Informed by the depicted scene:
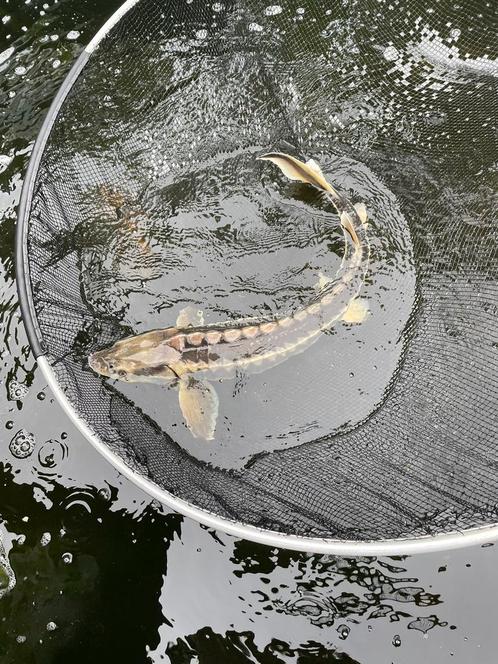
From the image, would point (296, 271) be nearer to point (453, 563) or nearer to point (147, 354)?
point (147, 354)

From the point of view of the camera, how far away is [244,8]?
331cm

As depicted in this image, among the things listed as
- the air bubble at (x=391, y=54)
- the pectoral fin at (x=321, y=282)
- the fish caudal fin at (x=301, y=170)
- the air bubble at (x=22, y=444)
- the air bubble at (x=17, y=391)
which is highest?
the air bubble at (x=391, y=54)

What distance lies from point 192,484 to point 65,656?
3.11 ft

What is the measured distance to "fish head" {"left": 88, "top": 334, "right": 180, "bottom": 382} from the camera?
9.62ft

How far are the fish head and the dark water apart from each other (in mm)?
339

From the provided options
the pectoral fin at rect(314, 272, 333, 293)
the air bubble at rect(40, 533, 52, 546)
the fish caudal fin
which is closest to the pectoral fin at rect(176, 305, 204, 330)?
the pectoral fin at rect(314, 272, 333, 293)

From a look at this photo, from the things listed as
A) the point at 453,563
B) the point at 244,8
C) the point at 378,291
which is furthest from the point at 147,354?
the point at 244,8

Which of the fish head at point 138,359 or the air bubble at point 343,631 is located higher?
the fish head at point 138,359

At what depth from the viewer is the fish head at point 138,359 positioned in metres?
2.93

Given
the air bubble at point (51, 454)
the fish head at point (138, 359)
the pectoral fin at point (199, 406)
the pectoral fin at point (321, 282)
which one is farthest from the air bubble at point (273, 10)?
the air bubble at point (51, 454)

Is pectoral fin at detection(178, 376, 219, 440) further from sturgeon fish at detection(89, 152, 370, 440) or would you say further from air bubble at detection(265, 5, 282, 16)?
air bubble at detection(265, 5, 282, 16)

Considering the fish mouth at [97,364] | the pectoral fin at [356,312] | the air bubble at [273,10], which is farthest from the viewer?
the air bubble at [273,10]

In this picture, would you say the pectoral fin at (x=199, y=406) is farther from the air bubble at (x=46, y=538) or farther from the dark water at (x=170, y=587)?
the air bubble at (x=46, y=538)

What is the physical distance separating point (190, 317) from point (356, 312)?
2.85ft
